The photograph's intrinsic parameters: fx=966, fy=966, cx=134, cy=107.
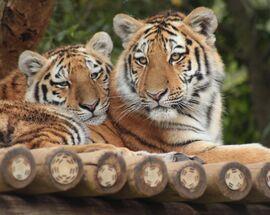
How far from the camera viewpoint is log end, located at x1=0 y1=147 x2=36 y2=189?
4.27 m

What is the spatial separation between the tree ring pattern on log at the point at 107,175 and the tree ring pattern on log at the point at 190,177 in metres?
0.35

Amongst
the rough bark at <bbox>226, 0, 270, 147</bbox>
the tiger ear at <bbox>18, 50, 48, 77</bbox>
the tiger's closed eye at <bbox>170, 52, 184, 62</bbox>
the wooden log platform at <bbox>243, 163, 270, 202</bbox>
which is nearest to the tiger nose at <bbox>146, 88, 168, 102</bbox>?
the tiger's closed eye at <bbox>170, 52, 184, 62</bbox>

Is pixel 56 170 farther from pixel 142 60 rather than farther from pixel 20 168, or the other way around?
pixel 142 60

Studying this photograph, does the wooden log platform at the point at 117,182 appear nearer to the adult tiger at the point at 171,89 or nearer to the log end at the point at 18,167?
the log end at the point at 18,167

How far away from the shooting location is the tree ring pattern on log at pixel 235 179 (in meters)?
4.75

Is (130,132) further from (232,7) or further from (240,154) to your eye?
(232,7)

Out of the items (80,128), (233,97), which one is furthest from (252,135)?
(80,128)

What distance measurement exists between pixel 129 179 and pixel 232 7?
6396mm

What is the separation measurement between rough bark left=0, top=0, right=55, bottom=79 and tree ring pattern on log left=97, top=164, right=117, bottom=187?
2.58m

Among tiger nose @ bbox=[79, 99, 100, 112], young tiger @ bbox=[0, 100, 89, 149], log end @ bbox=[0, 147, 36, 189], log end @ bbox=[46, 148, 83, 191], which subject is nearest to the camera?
log end @ bbox=[0, 147, 36, 189]

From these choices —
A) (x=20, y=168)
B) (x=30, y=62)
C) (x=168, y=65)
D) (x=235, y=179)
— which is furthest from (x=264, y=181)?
(x=30, y=62)

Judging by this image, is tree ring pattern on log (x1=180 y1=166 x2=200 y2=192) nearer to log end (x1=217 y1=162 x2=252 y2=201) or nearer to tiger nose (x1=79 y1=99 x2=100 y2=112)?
log end (x1=217 y1=162 x2=252 y2=201)

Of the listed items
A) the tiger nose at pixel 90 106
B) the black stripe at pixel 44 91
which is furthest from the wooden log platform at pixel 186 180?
the black stripe at pixel 44 91

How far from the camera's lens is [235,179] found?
15.6 ft
